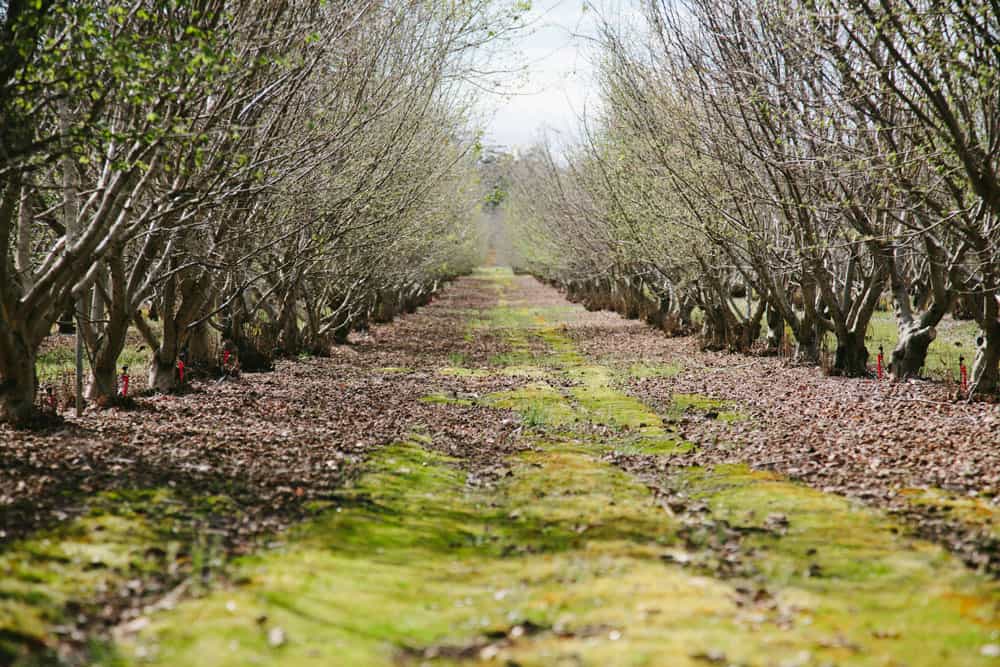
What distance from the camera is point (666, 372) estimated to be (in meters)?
19.5

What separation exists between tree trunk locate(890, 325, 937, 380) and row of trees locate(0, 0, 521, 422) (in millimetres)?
9309

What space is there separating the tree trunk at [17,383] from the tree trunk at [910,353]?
14.1m

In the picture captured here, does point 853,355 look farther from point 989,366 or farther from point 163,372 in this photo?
point 163,372

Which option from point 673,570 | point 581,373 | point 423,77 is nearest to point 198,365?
point 423,77

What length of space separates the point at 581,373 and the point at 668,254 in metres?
5.29

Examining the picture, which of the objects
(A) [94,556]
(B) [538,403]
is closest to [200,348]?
(B) [538,403]

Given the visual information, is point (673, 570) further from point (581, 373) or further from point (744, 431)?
point (581, 373)

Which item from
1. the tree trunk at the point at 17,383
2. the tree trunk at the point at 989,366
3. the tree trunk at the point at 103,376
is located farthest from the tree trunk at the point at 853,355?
the tree trunk at the point at 17,383

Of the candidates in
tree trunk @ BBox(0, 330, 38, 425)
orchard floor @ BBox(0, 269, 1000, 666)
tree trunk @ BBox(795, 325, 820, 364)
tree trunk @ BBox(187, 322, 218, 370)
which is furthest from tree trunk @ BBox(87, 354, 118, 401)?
tree trunk @ BBox(795, 325, 820, 364)

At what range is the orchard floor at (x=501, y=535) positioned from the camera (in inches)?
193

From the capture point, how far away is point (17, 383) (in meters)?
9.49

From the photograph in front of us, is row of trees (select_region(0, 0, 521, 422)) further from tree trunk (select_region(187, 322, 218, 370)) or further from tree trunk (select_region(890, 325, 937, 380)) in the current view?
tree trunk (select_region(890, 325, 937, 380))

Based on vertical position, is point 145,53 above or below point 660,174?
below

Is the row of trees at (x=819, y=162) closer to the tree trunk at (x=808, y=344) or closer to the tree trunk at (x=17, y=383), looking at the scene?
the tree trunk at (x=808, y=344)
